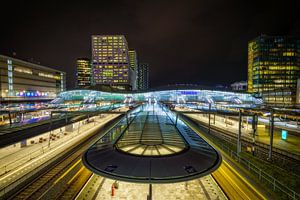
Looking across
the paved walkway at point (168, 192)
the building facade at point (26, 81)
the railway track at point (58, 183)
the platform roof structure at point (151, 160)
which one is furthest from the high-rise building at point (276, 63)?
the building facade at point (26, 81)

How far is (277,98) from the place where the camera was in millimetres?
75125

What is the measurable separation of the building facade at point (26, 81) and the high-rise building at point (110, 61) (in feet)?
188

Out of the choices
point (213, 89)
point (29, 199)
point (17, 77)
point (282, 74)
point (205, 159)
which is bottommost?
point (29, 199)

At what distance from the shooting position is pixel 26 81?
285 feet

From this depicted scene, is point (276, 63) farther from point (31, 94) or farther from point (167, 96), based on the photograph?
point (31, 94)

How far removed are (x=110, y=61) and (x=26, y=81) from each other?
9637 centimetres

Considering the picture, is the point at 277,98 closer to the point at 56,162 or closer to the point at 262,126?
the point at 262,126

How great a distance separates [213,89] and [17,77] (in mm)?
97541

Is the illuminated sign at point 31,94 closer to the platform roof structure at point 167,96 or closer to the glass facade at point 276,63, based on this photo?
the platform roof structure at point 167,96

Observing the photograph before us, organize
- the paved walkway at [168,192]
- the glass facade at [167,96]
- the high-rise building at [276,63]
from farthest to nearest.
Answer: the high-rise building at [276,63] → the glass facade at [167,96] → the paved walkway at [168,192]

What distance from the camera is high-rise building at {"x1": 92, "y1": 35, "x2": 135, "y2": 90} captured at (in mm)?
173125

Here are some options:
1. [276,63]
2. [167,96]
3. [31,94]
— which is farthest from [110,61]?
[276,63]

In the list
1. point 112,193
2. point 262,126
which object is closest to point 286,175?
point 112,193

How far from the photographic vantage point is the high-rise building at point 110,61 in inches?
6816
